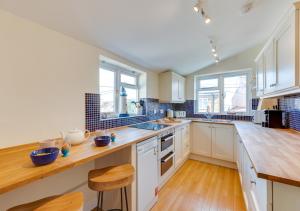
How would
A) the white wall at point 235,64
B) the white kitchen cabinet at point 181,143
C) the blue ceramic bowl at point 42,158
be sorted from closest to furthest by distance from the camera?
1. the blue ceramic bowl at point 42,158
2. the white kitchen cabinet at point 181,143
3. the white wall at point 235,64

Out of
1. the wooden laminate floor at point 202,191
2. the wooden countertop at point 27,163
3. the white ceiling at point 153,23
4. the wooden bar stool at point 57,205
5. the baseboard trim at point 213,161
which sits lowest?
the wooden laminate floor at point 202,191

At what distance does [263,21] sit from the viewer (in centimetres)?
206

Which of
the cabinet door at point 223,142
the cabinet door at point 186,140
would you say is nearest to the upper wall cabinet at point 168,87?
the cabinet door at point 186,140

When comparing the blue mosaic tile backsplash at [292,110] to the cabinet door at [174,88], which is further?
the cabinet door at [174,88]

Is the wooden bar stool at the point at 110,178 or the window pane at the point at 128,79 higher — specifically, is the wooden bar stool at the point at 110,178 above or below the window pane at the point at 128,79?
below

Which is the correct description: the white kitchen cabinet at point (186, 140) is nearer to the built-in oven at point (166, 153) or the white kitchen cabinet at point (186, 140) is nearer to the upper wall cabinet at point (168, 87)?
the built-in oven at point (166, 153)

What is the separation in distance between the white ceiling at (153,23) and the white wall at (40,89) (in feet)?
0.51

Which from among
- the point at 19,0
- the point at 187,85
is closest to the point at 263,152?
the point at 19,0

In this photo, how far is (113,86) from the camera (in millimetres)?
2363

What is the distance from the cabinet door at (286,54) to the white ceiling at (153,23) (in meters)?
0.54

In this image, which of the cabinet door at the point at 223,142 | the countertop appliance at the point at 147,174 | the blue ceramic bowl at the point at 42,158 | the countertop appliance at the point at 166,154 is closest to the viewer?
the blue ceramic bowl at the point at 42,158

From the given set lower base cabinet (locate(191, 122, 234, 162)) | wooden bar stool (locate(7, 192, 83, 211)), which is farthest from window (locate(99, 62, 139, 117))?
lower base cabinet (locate(191, 122, 234, 162))

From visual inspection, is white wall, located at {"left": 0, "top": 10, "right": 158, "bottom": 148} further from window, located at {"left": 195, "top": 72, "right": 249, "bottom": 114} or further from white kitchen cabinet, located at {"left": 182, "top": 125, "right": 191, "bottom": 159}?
window, located at {"left": 195, "top": 72, "right": 249, "bottom": 114}

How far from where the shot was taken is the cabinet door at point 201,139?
3.07 m
